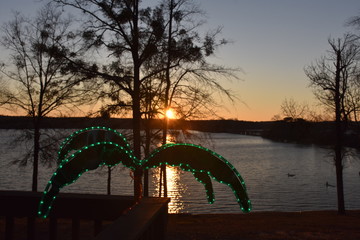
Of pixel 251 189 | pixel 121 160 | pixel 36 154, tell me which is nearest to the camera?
pixel 121 160

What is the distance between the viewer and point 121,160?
5312mm

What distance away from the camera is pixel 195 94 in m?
17.3

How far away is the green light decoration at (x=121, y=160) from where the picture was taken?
4.84 m

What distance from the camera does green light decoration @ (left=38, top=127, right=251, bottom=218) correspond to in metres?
4.84

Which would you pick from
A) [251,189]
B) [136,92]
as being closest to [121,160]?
[136,92]

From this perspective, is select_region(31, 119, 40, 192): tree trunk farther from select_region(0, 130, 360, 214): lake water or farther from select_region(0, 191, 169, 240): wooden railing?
select_region(0, 191, 169, 240): wooden railing

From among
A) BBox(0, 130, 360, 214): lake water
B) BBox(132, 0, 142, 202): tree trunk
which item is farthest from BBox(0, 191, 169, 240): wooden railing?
BBox(0, 130, 360, 214): lake water

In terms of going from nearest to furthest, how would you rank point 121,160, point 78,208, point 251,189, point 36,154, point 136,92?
point 121,160, point 78,208, point 136,92, point 36,154, point 251,189

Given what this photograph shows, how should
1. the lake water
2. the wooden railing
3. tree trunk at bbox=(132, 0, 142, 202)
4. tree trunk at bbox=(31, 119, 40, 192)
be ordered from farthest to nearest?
the lake water < tree trunk at bbox=(31, 119, 40, 192) < tree trunk at bbox=(132, 0, 142, 202) < the wooden railing

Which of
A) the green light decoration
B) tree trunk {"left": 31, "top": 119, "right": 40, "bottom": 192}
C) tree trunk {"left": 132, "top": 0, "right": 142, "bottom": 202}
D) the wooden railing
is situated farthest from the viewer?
tree trunk {"left": 31, "top": 119, "right": 40, "bottom": 192}

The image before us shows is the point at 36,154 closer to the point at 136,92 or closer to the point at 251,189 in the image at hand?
the point at 136,92

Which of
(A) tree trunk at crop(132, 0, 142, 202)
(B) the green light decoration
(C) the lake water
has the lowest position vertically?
(C) the lake water

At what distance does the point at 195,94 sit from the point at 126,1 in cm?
626

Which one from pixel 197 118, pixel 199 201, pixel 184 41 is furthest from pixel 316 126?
pixel 199 201
